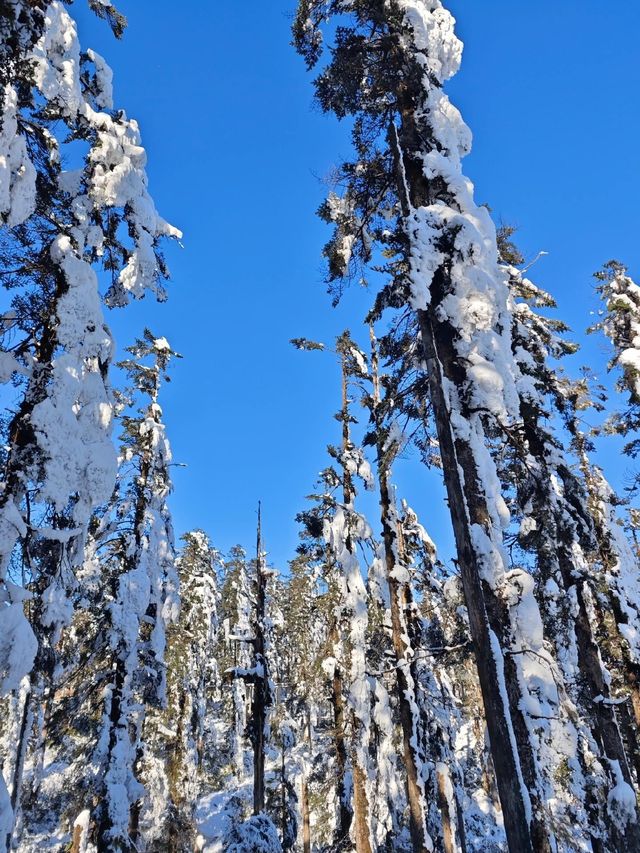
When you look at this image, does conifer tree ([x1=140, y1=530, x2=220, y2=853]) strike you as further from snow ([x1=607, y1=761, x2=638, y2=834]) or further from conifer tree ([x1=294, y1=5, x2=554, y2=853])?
conifer tree ([x1=294, y1=5, x2=554, y2=853])

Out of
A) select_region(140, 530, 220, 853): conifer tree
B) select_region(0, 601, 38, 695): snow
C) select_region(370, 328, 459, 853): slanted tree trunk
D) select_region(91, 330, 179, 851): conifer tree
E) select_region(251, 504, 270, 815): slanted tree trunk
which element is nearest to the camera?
select_region(0, 601, 38, 695): snow

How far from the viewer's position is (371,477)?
15.4 metres

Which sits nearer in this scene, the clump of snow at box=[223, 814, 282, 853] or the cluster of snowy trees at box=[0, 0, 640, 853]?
the cluster of snowy trees at box=[0, 0, 640, 853]

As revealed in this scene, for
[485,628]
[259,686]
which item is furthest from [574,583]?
[259,686]

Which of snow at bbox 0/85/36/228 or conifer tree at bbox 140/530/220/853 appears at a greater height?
snow at bbox 0/85/36/228

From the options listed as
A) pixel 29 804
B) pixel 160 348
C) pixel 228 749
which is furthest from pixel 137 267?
pixel 228 749

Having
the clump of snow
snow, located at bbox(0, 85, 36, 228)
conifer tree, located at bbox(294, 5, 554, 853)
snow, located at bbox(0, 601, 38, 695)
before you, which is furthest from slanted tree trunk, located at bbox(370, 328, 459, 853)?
snow, located at bbox(0, 85, 36, 228)

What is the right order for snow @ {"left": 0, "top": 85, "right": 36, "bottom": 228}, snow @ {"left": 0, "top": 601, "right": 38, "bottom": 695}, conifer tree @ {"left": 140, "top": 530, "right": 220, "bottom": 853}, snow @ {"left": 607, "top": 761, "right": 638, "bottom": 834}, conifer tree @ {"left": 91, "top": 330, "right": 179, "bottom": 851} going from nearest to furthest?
snow @ {"left": 0, "top": 601, "right": 38, "bottom": 695}, snow @ {"left": 0, "top": 85, "right": 36, "bottom": 228}, snow @ {"left": 607, "top": 761, "right": 638, "bottom": 834}, conifer tree @ {"left": 91, "top": 330, "right": 179, "bottom": 851}, conifer tree @ {"left": 140, "top": 530, "right": 220, "bottom": 853}

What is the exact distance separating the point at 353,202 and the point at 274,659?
42892 millimetres

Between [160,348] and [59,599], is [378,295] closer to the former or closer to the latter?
[59,599]

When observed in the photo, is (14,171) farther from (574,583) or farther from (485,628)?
(574,583)

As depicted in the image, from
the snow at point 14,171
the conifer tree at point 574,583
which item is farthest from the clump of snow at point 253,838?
the snow at point 14,171

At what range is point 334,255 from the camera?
10453 millimetres

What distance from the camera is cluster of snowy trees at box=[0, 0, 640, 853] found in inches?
266
